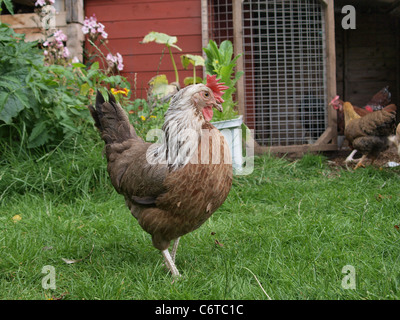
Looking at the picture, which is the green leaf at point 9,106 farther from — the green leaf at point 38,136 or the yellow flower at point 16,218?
the yellow flower at point 16,218

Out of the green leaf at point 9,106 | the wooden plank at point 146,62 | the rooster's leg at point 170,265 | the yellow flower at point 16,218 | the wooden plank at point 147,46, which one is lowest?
the rooster's leg at point 170,265

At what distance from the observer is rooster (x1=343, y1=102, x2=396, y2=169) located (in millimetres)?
4426

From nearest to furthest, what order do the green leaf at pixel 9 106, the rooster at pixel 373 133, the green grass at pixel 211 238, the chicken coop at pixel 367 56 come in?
the green grass at pixel 211 238 < the green leaf at pixel 9 106 < the rooster at pixel 373 133 < the chicken coop at pixel 367 56

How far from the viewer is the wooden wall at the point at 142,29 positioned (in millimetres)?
5281

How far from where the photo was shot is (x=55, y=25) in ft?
16.7

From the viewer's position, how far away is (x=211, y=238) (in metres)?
2.41

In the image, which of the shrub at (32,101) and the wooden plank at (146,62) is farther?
the wooden plank at (146,62)

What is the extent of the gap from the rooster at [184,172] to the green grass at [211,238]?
0.89 ft

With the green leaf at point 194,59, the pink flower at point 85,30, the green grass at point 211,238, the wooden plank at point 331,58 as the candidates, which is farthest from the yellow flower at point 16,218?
the wooden plank at point 331,58

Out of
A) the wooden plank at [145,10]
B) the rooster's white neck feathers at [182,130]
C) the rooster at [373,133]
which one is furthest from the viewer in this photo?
the wooden plank at [145,10]

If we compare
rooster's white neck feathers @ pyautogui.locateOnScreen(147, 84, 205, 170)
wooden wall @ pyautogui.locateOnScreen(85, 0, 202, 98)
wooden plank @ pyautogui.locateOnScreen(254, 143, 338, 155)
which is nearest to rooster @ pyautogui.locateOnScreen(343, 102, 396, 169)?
wooden plank @ pyautogui.locateOnScreen(254, 143, 338, 155)

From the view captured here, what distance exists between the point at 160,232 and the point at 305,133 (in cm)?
419

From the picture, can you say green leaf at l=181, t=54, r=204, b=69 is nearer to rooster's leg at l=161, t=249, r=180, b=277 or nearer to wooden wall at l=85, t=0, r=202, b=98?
wooden wall at l=85, t=0, r=202, b=98

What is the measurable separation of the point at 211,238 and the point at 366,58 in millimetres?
7386
